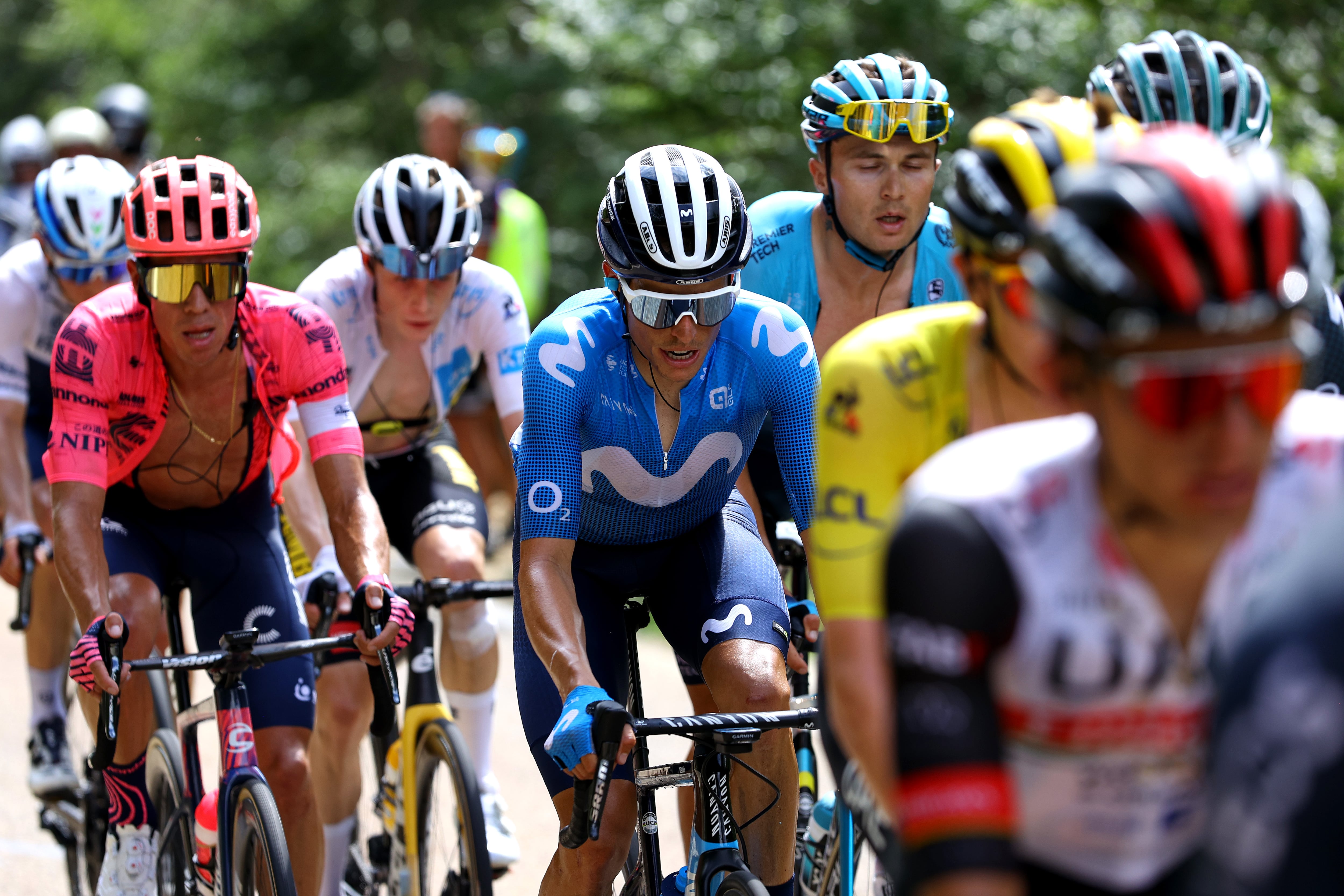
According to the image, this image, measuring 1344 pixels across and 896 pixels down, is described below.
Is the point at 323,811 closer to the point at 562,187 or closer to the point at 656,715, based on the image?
the point at 656,715

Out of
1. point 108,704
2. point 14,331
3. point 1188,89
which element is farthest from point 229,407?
point 1188,89

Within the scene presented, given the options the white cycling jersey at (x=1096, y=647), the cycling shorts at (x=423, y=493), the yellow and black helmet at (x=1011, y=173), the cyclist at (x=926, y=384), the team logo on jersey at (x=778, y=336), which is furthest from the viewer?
the cycling shorts at (x=423, y=493)

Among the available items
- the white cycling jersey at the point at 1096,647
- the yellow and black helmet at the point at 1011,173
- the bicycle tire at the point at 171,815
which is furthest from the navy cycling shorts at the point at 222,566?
the white cycling jersey at the point at 1096,647

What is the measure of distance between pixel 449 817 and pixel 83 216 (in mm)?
3037

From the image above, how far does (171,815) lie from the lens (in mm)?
4789

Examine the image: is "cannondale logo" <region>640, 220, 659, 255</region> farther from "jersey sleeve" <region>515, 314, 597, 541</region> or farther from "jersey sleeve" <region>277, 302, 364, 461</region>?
"jersey sleeve" <region>277, 302, 364, 461</region>

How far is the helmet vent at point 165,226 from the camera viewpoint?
4461 mm

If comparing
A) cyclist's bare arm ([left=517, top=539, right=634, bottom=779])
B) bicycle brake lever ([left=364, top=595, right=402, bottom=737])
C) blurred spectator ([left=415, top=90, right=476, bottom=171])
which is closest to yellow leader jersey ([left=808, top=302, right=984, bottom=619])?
cyclist's bare arm ([left=517, top=539, right=634, bottom=779])

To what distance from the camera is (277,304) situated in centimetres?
473

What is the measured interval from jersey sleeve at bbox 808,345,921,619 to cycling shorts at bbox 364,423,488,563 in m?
3.12

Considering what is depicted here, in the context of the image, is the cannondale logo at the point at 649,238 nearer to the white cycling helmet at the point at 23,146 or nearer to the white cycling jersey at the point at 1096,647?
the white cycling jersey at the point at 1096,647

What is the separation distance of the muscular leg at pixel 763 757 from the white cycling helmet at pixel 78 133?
7.71m

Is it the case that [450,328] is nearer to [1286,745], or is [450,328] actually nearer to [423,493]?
[423,493]

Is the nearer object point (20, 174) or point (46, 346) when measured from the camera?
point (46, 346)
